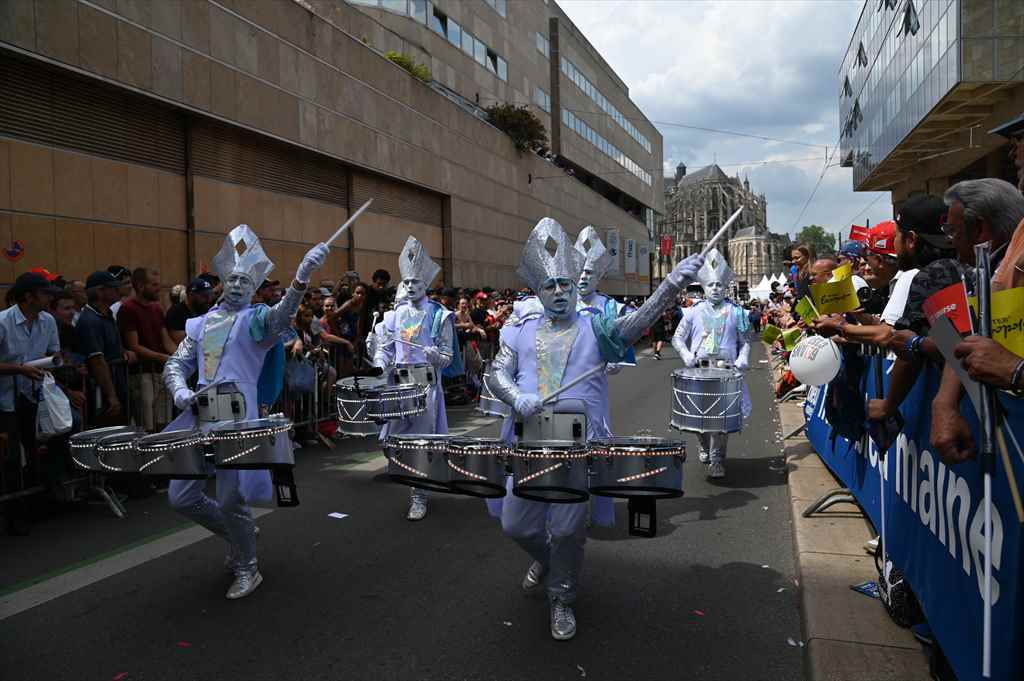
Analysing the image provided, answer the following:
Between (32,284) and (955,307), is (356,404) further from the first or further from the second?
(955,307)

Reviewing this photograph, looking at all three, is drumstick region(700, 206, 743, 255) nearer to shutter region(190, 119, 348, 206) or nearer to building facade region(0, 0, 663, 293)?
building facade region(0, 0, 663, 293)

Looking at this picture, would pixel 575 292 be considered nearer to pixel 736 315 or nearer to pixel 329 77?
pixel 736 315

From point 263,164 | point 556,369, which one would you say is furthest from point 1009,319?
point 263,164

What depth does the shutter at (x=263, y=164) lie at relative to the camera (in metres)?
14.9

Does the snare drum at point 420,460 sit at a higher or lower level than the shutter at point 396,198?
lower

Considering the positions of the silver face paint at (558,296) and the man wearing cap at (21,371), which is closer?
the silver face paint at (558,296)

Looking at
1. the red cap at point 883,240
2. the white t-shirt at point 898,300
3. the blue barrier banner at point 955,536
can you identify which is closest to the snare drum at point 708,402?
the red cap at point 883,240

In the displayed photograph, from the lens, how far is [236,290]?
16.7 ft

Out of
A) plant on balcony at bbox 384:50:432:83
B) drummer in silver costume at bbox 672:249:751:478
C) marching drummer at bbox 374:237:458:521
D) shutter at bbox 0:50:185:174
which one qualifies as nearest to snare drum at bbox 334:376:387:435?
marching drummer at bbox 374:237:458:521

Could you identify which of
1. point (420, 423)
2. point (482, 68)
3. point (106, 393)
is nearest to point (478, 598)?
point (420, 423)

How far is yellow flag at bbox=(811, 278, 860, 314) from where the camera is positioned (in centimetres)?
406

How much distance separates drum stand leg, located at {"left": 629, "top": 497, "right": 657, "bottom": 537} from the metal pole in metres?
1.58

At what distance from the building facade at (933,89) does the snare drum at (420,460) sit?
528 inches

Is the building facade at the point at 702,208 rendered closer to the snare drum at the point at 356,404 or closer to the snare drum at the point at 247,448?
the snare drum at the point at 356,404
